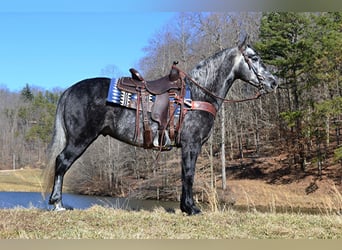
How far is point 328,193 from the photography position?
22.8 metres

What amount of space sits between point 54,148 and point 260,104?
95.5 feet

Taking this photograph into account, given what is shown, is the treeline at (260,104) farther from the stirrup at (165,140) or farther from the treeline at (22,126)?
the treeline at (22,126)

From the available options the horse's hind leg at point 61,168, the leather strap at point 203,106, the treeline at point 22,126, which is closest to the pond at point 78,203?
the horse's hind leg at point 61,168

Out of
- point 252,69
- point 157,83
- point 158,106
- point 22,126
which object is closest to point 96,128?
point 158,106

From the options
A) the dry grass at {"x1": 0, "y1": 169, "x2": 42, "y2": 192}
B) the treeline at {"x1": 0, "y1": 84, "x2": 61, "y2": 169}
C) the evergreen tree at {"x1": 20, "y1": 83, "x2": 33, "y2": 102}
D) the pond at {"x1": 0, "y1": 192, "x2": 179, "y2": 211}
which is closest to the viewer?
the pond at {"x1": 0, "y1": 192, "x2": 179, "y2": 211}

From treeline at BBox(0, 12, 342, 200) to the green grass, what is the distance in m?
14.6

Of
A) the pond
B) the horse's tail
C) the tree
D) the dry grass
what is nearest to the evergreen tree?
→ the dry grass

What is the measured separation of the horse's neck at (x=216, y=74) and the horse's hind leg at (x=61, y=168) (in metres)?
2.00

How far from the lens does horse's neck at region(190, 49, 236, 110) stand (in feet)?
18.9

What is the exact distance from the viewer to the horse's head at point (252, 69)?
5.81 metres

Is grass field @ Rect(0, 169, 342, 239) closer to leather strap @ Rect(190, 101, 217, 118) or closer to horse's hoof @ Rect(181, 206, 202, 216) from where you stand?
horse's hoof @ Rect(181, 206, 202, 216)

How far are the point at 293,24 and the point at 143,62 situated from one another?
12.4m

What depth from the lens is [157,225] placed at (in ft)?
15.0

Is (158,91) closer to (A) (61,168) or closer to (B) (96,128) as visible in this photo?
(B) (96,128)
